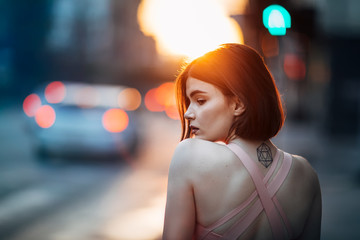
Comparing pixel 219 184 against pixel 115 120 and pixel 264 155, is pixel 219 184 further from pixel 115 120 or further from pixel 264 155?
pixel 115 120

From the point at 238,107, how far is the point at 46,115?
30.3 feet

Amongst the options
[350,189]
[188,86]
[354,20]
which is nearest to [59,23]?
[354,20]

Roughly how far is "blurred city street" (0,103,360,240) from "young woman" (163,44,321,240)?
13.0ft

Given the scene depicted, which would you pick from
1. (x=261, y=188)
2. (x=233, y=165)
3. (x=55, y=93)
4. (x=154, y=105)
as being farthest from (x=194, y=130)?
(x=154, y=105)

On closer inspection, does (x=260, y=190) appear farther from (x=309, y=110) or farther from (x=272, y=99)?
(x=309, y=110)

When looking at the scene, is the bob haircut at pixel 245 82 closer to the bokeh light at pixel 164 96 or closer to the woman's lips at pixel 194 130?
the woman's lips at pixel 194 130

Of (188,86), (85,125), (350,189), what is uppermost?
(188,86)

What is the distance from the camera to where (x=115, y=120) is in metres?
10.5

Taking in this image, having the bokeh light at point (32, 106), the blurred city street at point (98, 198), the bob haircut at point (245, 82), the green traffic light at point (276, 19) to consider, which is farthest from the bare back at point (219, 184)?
the bokeh light at point (32, 106)

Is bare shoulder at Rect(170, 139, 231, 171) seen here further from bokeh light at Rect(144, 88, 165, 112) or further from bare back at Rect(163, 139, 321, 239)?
bokeh light at Rect(144, 88, 165, 112)

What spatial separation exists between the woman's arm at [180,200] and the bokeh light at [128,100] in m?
9.10

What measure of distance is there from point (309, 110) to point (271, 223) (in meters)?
31.0

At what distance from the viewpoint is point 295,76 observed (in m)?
30.4

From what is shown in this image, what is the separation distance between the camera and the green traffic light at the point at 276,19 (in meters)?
6.77
